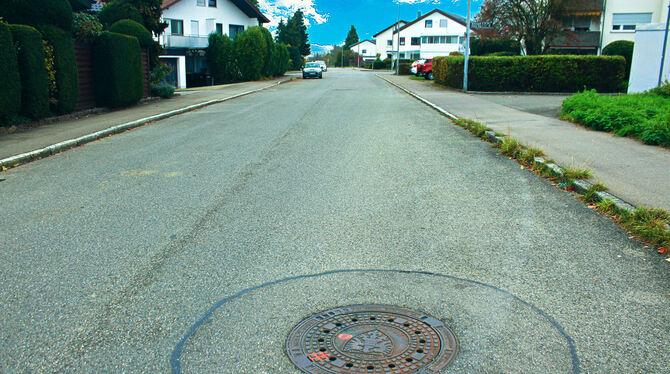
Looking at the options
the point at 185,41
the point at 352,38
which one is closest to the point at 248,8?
the point at 185,41

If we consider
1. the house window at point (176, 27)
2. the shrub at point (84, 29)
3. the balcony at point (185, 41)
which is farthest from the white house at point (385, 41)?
the shrub at point (84, 29)

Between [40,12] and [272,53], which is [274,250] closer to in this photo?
[40,12]

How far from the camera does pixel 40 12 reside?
14.5m

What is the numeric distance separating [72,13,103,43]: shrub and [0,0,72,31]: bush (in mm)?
1585

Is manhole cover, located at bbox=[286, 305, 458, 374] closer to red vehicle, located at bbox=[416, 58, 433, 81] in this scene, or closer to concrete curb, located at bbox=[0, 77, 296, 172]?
concrete curb, located at bbox=[0, 77, 296, 172]

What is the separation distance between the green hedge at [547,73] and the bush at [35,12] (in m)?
17.8

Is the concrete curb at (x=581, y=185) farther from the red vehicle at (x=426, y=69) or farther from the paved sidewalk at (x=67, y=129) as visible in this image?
the red vehicle at (x=426, y=69)

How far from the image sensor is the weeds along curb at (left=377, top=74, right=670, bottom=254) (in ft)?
16.6

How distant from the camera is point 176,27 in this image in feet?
172

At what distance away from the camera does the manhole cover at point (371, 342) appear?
3.02 meters

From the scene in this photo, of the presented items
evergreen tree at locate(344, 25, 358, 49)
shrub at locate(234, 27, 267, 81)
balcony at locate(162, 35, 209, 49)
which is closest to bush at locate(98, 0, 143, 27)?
shrub at locate(234, 27, 267, 81)

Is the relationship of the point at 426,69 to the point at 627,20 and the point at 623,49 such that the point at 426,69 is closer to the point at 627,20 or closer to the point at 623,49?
the point at 623,49

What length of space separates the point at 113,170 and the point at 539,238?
6.47 m

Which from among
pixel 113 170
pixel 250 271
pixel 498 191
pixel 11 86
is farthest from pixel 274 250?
pixel 11 86
